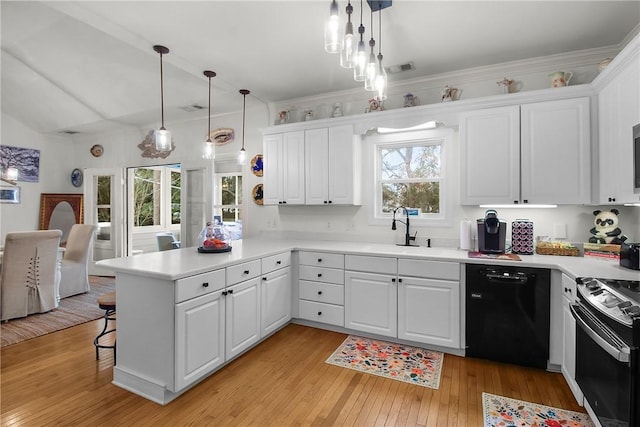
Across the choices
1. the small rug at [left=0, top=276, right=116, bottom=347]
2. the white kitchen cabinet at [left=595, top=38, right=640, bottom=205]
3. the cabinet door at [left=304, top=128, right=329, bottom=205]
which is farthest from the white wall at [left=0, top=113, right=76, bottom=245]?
the white kitchen cabinet at [left=595, top=38, right=640, bottom=205]

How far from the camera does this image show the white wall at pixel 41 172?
5484mm

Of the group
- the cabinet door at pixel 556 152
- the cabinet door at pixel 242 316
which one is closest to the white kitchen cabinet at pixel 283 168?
the cabinet door at pixel 242 316

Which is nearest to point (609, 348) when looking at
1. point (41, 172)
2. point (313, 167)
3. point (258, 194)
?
point (313, 167)

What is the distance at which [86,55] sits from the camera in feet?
12.0

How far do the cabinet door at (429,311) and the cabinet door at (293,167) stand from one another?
161cm

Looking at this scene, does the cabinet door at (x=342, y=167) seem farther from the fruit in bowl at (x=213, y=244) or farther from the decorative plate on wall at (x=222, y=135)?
the decorative plate on wall at (x=222, y=135)

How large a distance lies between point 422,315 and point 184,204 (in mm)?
3741

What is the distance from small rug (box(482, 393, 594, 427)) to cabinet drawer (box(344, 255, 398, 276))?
1.18 meters

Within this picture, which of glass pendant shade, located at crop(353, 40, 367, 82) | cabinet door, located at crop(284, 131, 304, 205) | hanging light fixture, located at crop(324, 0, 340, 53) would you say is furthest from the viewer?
cabinet door, located at crop(284, 131, 304, 205)

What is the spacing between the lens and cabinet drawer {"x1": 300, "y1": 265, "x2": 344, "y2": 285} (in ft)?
10.5

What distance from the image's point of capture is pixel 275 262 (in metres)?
3.12

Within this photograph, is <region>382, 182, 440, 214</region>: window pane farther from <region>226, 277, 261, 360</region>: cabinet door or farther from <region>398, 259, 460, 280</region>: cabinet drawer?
<region>226, 277, 261, 360</region>: cabinet door

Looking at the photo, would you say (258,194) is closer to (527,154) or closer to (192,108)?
(192,108)

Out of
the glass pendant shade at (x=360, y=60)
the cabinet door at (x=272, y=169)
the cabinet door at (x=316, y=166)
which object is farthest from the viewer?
the cabinet door at (x=272, y=169)
